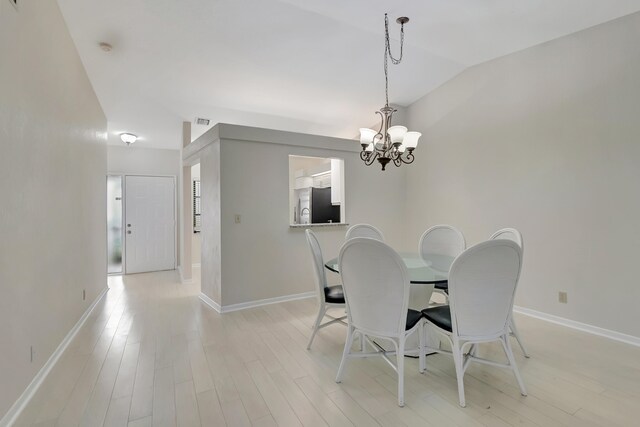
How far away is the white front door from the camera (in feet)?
20.2

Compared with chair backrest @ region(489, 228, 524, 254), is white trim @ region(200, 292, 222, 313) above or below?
below

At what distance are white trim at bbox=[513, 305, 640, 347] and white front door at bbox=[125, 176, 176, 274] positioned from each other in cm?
620

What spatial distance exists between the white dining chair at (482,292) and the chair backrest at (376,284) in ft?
1.02

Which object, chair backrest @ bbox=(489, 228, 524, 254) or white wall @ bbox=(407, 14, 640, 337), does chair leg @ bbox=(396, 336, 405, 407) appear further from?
white wall @ bbox=(407, 14, 640, 337)

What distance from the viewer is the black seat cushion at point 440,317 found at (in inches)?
82.0

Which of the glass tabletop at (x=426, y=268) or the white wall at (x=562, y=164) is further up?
the white wall at (x=562, y=164)

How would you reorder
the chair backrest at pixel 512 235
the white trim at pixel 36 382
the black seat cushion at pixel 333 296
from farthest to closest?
the black seat cushion at pixel 333 296 < the chair backrest at pixel 512 235 < the white trim at pixel 36 382

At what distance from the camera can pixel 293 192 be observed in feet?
21.0

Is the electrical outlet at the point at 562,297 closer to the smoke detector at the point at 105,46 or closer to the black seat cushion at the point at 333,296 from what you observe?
the black seat cushion at the point at 333,296

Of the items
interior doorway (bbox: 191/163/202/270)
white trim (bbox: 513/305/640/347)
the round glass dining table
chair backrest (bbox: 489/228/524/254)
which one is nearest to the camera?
the round glass dining table

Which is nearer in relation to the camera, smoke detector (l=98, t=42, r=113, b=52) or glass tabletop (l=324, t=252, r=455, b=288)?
glass tabletop (l=324, t=252, r=455, b=288)

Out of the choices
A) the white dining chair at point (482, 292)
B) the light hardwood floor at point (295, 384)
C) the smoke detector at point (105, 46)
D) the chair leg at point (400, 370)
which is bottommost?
the light hardwood floor at point (295, 384)

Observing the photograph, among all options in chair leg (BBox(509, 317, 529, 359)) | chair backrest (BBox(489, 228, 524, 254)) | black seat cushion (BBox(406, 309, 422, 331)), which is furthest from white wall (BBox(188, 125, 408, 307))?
chair leg (BBox(509, 317, 529, 359))

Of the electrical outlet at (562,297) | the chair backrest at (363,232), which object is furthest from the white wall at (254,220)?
the electrical outlet at (562,297)
